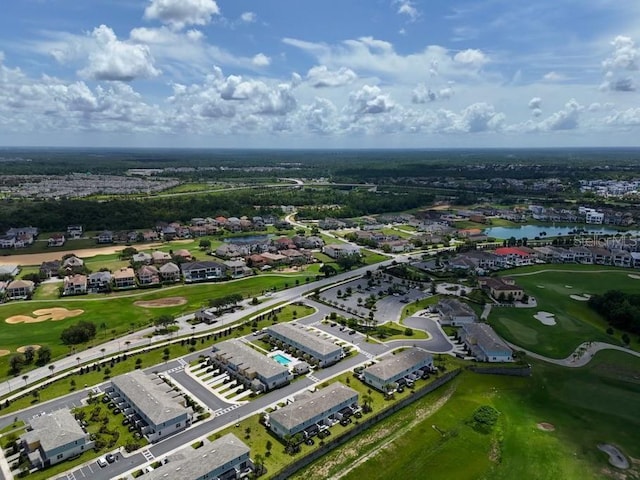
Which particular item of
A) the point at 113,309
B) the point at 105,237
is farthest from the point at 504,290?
the point at 105,237

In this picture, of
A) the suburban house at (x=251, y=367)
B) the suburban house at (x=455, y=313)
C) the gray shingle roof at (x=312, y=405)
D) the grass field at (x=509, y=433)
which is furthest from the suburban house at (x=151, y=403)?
the suburban house at (x=455, y=313)

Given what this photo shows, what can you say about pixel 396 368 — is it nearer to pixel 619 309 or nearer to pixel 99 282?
pixel 619 309

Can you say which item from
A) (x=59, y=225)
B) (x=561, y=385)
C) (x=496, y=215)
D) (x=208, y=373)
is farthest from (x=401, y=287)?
(x=59, y=225)

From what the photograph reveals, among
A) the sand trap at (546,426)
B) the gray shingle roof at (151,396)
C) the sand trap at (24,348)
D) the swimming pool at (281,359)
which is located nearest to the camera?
the gray shingle roof at (151,396)

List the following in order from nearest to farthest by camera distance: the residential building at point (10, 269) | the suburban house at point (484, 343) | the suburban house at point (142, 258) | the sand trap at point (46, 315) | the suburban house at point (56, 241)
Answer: the suburban house at point (484, 343), the sand trap at point (46, 315), the residential building at point (10, 269), the suburban house at point (142, 258), the suburban house at point (56, 241)

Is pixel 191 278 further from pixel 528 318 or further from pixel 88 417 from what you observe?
pixel 528 318

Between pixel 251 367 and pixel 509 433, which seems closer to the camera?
pixel 509 433

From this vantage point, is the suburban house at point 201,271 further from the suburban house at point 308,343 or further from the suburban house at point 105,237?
the suburban house at point 105,237
